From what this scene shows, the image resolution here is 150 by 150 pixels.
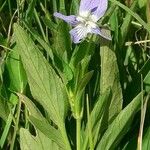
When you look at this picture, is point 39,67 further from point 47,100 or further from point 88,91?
point 88,91

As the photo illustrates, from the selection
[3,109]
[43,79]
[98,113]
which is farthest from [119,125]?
[3,109]

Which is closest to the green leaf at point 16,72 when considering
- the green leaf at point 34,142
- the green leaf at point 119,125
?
the green leaf at point 34,142

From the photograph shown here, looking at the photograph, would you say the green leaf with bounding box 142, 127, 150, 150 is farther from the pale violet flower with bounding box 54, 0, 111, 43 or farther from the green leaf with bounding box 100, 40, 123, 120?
the pale violet flower with bounding box 54, 0, 111, 43

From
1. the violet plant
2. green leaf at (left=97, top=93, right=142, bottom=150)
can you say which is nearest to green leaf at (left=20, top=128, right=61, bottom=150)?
A: the violet plant

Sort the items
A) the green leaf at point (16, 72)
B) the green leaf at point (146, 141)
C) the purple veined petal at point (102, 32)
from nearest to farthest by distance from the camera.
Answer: the purple veined petal at point (102, 32)
the green leaf at point (146, 141)
the green leaf at point (16, 72)

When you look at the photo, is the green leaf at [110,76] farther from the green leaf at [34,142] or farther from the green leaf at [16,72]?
the green leaf at [16,72]

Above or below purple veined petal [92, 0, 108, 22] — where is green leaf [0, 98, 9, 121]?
below

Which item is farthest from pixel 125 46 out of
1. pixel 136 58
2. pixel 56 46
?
pixel 56 46
